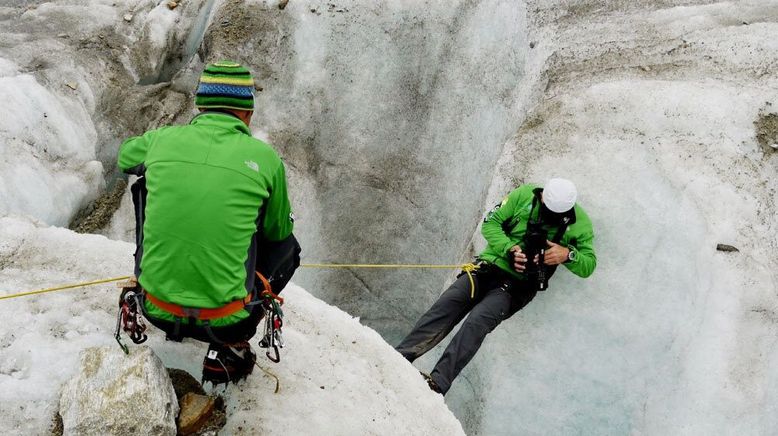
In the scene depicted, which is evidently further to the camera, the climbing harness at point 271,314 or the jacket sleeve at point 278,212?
the climbing harness at point 271,314

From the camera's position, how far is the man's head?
142 inches

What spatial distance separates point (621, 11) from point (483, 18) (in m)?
1.79

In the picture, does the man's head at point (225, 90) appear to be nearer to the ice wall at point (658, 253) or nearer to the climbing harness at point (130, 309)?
the climbing harness at point (130, 309)

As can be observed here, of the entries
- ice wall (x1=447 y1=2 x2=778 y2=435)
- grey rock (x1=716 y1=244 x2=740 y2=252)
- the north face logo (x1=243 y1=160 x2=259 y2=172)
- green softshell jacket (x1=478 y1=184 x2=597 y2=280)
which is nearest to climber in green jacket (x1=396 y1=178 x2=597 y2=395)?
green softshell jacket (x1=478 y1=184 x2=597 y2=280)

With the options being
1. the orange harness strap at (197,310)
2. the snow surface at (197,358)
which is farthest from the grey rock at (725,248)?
the orange harness strap at (197,310)

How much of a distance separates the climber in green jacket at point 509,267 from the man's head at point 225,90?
3198 millimetres

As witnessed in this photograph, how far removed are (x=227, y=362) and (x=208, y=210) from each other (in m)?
1.32

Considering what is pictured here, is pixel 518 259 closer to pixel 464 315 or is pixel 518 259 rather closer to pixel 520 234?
pixel 520 234

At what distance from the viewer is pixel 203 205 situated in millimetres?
3293

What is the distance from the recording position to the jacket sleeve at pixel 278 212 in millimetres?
3605

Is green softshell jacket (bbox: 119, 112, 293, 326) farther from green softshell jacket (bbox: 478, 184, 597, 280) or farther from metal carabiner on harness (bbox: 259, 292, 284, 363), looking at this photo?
green softshell jacket (bbox: 478, 184, 597, 280)

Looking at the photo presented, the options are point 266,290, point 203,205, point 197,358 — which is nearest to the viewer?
point 203,205

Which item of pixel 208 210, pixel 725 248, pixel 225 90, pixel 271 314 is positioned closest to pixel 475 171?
pixel 725 248

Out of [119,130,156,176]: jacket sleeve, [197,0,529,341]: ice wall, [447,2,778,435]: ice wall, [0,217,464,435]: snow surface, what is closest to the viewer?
[119,130,156,176]: jacket sleeve
